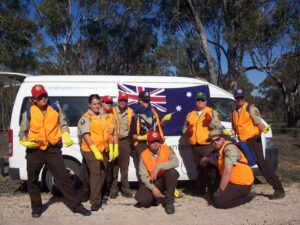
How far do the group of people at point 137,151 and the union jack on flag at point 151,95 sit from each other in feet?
1.23

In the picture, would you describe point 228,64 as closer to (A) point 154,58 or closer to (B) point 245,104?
(A) point 154,58

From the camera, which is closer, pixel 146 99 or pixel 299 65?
pixel 146 99

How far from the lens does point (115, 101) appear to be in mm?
7113

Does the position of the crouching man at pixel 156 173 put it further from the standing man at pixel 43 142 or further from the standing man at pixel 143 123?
the standing man at pixel 43 142

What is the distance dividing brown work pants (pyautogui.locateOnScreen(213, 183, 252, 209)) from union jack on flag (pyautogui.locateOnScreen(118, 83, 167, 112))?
79.7 inches

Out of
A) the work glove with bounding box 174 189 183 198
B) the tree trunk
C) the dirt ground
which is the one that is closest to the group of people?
the dirt ground

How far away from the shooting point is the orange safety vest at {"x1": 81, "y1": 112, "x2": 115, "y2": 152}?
6.11 m

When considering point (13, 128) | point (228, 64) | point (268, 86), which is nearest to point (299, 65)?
point (228, 64)

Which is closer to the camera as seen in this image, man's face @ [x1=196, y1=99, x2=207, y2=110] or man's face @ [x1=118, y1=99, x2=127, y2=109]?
man's face @ [x1=196, y1=99, x2=207, y2=110]

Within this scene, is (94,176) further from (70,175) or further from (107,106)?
(107,106)

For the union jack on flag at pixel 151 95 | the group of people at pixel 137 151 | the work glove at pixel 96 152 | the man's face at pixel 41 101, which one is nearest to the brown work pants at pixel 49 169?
the group of people at pixel 137 151

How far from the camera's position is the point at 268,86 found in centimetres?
5403

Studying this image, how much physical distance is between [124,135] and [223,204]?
2034mm

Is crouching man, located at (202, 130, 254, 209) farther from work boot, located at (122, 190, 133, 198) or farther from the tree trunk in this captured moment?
the tree trunk
